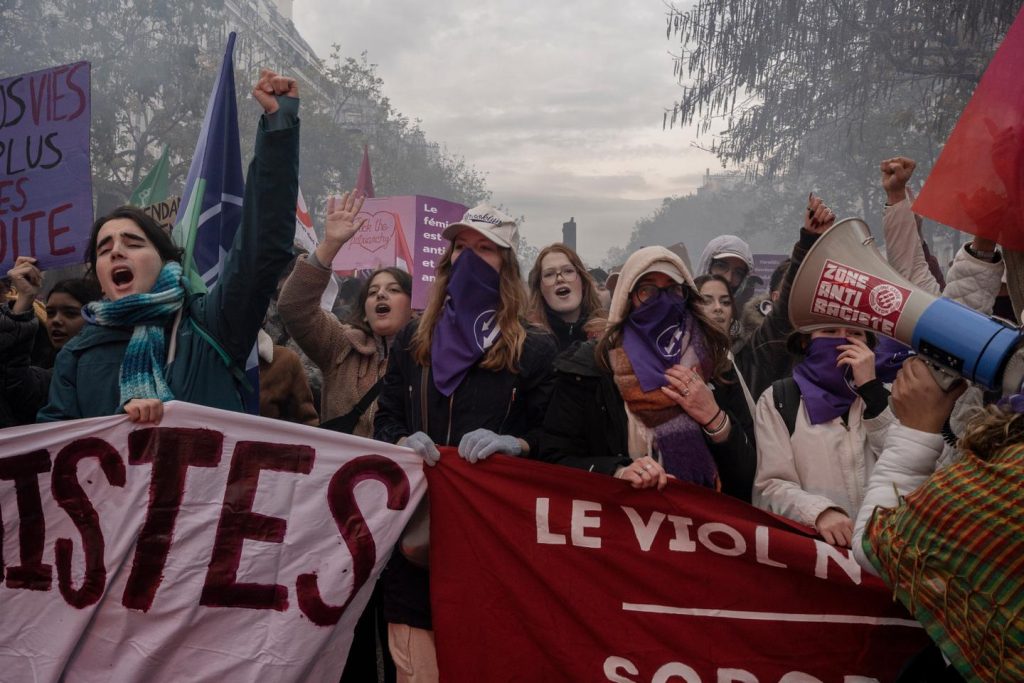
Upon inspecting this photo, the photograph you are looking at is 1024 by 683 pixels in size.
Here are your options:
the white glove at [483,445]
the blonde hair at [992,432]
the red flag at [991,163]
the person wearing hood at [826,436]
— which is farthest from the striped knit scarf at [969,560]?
→ the white glove at [483,445]

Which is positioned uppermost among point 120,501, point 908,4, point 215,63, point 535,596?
point 215,63

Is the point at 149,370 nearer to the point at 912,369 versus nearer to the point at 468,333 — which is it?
the point at 468,333

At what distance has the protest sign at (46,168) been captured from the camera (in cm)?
405

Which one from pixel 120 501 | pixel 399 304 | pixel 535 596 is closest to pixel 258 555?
pixel 120 501

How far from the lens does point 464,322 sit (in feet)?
9.58

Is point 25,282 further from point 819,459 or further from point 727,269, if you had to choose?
point 727,269

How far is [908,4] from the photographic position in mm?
13961

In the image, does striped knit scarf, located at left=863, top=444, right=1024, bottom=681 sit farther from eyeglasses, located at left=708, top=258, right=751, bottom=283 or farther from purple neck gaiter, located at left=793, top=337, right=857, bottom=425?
eyeglasses, located at left=708, top=258, right=751, bottom=283

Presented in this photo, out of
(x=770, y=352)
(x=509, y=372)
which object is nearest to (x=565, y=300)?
(x=770, y=352)

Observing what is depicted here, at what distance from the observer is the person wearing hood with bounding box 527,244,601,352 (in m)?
4.95

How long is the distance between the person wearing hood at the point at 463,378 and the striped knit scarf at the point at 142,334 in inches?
29.1

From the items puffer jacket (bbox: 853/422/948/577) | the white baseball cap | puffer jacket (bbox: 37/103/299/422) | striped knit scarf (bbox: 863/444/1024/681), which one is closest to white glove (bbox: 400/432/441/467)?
puffer jacket (bbox: 37/103/299/422)

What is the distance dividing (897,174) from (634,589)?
1545 millimetres

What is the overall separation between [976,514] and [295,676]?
191 centimetres
